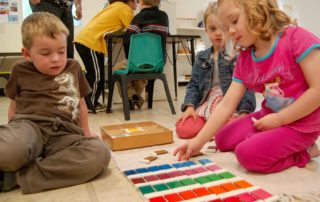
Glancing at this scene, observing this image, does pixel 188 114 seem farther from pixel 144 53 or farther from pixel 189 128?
pixel 144 53

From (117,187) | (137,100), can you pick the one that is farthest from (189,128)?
(137,100)

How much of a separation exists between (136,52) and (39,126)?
3.73ft

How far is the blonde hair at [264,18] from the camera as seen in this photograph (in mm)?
899

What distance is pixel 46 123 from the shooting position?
98 cm

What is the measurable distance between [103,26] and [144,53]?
484mm

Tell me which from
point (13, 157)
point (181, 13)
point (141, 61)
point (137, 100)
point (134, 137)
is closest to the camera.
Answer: point (13, 157)

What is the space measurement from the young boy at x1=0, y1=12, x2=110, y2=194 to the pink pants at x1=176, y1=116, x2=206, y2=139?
18.4 inches

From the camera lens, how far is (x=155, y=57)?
2.07 m

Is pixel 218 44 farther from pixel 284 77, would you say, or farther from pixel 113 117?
pixel 113 117

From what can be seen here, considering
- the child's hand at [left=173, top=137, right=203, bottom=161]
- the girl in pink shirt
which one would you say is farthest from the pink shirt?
the child's hand at [left=173, top=137, right=203, bottom=161]

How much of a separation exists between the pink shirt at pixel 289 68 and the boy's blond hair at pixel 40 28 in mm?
648

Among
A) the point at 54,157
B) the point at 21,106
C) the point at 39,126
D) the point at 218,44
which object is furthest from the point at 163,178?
the point at 218,44

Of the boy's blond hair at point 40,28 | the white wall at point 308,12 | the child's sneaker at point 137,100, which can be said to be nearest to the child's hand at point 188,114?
the boy's blond hair at point 40,28

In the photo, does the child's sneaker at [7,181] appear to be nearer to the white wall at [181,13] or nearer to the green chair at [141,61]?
the green chair at [141,61]
